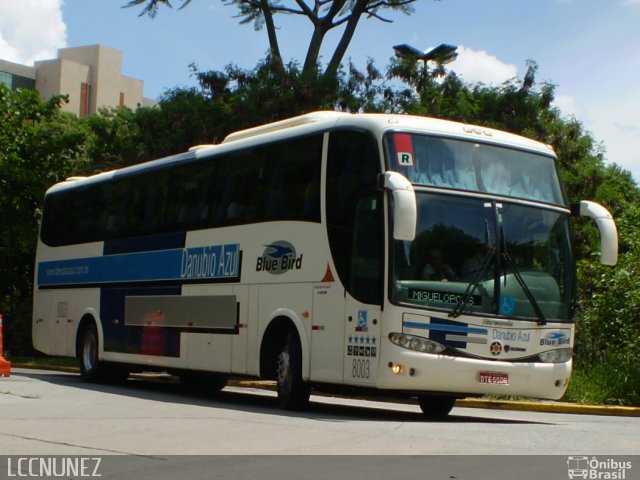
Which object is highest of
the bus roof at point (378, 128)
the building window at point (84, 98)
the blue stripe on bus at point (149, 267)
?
the building window at point (84, 98)

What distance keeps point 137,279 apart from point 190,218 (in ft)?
7.02

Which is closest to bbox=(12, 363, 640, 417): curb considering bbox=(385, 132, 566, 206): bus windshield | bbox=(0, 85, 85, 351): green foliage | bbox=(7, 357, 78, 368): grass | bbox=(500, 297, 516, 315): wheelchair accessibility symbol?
bbox=(385, 132, 566, 206): bus windshield

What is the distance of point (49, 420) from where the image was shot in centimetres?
1274

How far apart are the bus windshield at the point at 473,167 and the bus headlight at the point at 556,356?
6.53ft

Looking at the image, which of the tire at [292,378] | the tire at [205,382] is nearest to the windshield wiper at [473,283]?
the tire at [292,378]

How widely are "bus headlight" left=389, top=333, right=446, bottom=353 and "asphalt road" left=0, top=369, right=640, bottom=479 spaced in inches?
35.6

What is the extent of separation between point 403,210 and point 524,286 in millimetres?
2446

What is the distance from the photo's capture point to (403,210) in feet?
42.8

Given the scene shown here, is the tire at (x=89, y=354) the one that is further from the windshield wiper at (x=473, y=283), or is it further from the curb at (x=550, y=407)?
the windshield wiper at (x=473, y=283)

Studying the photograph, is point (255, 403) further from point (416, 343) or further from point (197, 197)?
point (416, 343)

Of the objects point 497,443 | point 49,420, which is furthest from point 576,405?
point 49,420

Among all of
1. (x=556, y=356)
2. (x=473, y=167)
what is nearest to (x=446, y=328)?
(x=556, y=356)

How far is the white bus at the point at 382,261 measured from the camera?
45.8 ft
